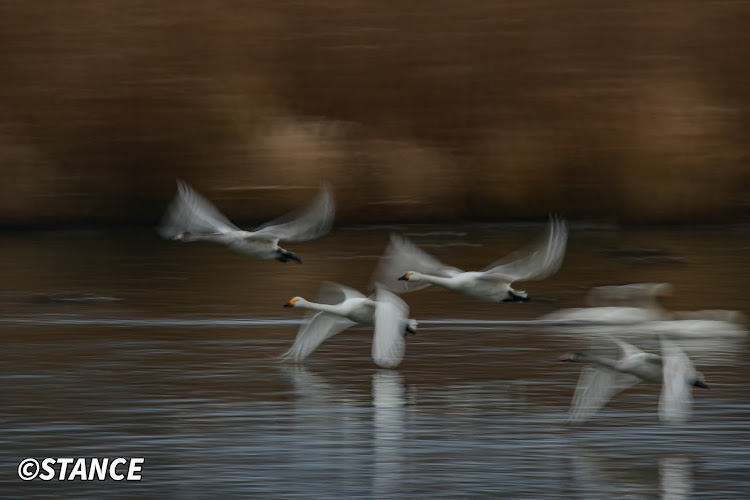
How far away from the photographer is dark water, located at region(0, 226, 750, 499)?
13422 mm

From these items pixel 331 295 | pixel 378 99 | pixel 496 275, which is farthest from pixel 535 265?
pixel 378 99

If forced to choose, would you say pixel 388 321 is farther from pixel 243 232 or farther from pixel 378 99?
pixel 378 99

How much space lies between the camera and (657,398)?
17062 millimetres

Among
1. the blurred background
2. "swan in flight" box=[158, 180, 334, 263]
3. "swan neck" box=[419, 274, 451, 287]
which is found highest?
the blurred background

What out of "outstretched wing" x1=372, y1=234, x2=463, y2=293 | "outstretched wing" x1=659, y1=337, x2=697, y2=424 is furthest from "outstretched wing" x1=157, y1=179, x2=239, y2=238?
"outstretched wing" x1=659, y1=337, x2=697, y2=424

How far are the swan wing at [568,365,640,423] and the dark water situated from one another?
0.14 m

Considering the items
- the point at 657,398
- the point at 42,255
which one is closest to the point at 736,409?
the point at 657,398

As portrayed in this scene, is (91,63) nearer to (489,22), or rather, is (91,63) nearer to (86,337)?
(489,22)

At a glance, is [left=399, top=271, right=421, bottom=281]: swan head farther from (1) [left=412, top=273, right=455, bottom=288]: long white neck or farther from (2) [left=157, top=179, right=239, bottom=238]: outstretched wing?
(2) [left=157, top=179, right=239, bottom=238]: outstretched wing

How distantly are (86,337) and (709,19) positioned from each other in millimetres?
30565

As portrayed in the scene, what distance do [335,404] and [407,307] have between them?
6.67 feet

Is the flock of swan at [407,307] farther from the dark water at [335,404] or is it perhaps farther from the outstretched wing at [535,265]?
the dark water at [335,404]

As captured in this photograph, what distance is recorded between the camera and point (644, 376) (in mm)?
15328

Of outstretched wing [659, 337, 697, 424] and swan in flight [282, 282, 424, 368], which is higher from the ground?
swan in flight [282, 282, 424, 368]
